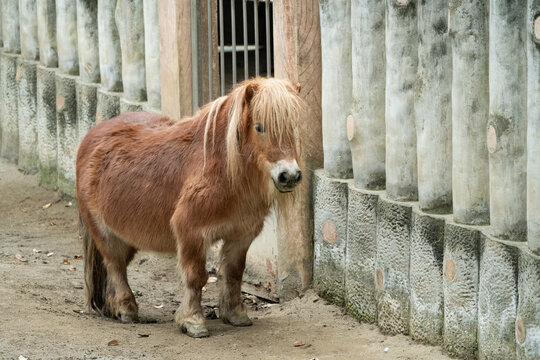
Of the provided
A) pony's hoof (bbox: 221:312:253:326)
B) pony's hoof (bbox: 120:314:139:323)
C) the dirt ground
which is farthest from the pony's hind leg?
pony's hoof (bbox: 221:312:253:326)

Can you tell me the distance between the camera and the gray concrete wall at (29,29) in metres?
11.4

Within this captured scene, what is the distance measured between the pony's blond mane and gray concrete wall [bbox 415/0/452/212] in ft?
2.54

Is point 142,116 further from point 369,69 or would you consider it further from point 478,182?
point 478,182

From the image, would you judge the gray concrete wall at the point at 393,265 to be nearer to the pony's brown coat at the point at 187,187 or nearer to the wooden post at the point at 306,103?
the pony's brown coat at the point at 187,187

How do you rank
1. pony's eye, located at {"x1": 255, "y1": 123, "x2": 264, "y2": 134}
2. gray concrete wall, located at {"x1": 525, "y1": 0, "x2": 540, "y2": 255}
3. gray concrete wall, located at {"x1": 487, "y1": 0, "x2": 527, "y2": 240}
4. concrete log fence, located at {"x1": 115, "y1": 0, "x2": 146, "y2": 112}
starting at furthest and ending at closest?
concrete log fence, located at {"x1": 115, "y1": 0, "x2": 146, "y2": 112}, pony's eye, located at {"x1": 255, "y1": 123, "x2": 264, "y2": 134}, gray concrete wall, located at {"x1": 487, "y1": 0, "x2": 527, "y2": 240}, gray concrete wall, located at {"x1": 525, "y1": 0, "x2": 540, "y2": 255}

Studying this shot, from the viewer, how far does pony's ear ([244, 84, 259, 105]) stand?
6.01m

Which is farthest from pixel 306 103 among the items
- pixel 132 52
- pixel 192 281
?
pixel 132 52

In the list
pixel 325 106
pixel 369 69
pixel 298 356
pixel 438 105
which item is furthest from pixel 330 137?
pixel 298 356

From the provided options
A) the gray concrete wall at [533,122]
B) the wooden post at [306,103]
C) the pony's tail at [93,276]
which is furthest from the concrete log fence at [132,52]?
the gray concrete wall at [533,122]

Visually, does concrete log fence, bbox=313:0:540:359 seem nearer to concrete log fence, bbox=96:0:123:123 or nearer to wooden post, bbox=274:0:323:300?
wooden post, bbox=274:0:323:300

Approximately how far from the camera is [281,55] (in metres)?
7.20

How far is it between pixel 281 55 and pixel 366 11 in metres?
1.02

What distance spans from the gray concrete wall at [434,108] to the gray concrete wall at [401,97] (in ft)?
Answer: 0.63

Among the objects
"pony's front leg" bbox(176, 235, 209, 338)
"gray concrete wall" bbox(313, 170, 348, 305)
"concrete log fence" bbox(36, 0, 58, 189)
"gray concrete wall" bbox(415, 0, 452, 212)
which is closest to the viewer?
"gray concrete wall" bbox(415, 0, 452, 212)
